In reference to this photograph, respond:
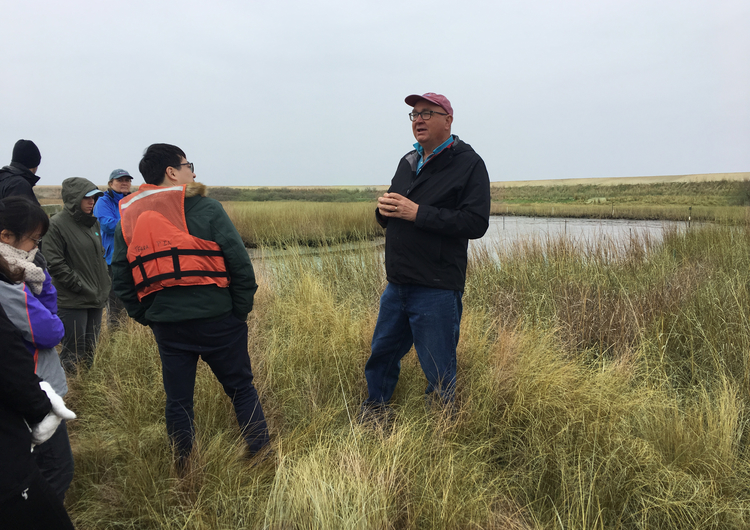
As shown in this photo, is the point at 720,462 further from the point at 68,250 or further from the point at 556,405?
the point at 68,250

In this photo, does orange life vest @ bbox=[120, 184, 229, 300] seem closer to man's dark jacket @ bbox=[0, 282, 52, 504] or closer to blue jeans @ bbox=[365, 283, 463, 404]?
man's dark jacket @ bbox=[0, 282, 52, 504]

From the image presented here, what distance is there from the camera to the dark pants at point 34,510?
3.57 ft

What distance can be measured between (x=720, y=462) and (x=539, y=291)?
3.31 metres

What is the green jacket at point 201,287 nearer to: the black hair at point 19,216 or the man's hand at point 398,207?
the black hair at point 19,216

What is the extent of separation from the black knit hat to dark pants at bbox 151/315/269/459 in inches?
93.9

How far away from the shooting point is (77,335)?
323cm

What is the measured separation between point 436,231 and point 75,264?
104 inches

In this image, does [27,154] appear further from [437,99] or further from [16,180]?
[437,99]

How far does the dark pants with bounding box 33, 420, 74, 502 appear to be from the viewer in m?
1.55

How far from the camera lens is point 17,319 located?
143 cm

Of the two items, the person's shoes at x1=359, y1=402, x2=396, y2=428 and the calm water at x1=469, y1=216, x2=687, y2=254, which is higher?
the calm water at x1=469, y1=216, x2=687, y2=254

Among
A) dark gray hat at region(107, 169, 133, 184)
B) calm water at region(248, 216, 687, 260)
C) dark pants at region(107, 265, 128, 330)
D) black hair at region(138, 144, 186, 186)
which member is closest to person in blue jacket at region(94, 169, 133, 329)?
dark gray hat at region(107, 169, 133, 184)

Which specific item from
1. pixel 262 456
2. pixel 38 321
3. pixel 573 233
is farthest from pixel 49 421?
pixel 573 233

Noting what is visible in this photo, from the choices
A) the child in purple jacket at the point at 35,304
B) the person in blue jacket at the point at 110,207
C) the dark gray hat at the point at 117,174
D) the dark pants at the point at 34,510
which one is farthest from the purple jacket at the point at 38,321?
the dark gray hat at the point at 117,174
